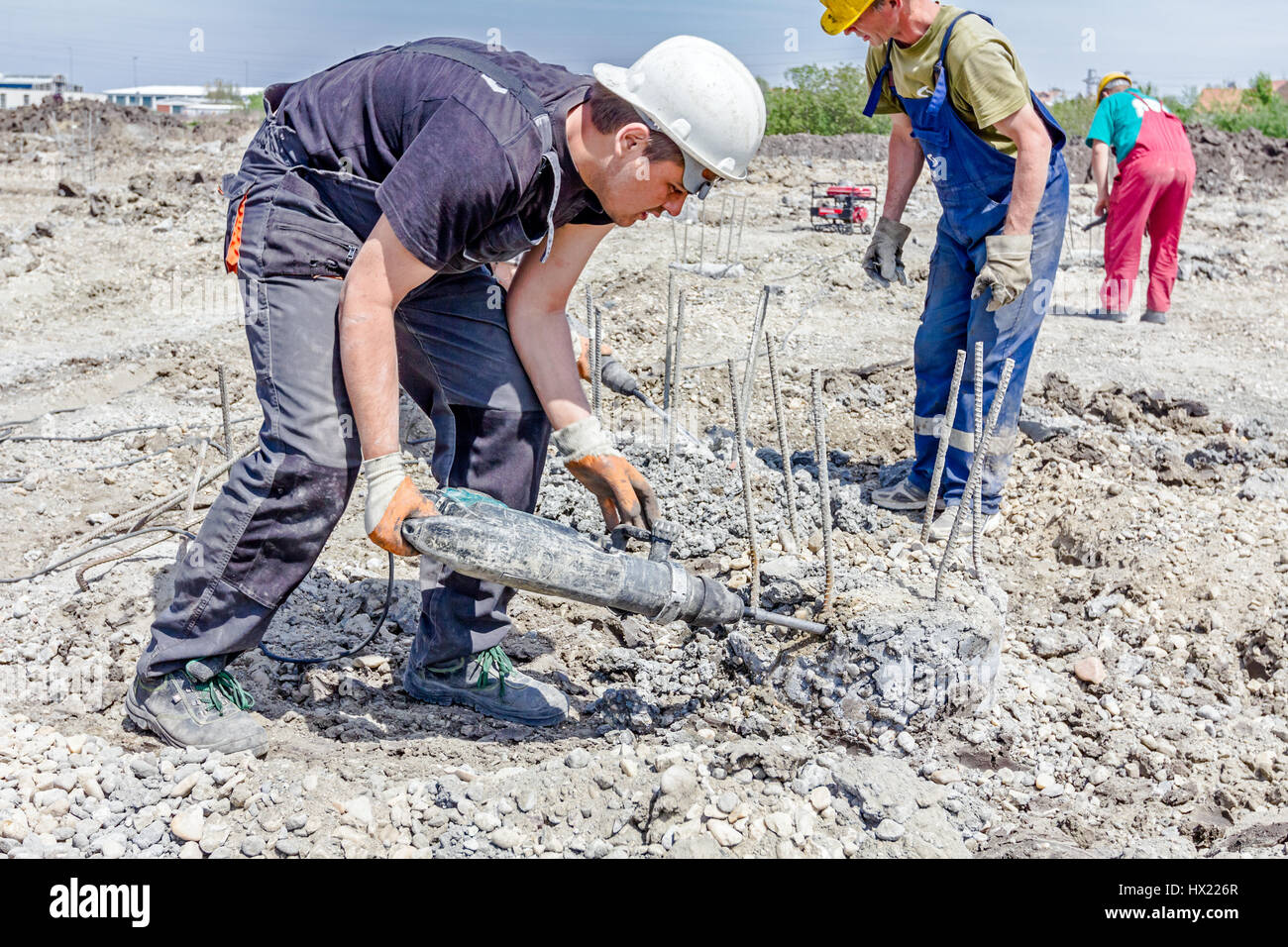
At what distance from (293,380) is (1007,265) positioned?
7.37 feet

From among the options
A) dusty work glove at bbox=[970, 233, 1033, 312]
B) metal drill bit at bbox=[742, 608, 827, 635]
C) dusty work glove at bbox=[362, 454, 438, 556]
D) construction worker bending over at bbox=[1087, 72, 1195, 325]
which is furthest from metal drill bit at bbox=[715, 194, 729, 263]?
dusty work glove at bbox=[362, 454, 438, 556]

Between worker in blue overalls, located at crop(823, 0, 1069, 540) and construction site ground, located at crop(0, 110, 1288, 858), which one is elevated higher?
worker in blue overalls, located at crop(823, 0, 1069, 540)

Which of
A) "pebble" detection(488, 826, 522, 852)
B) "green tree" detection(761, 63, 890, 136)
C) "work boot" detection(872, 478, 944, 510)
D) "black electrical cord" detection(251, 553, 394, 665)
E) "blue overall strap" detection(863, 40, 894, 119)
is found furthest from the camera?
"green tree" detection(761, 63, 890, 136)

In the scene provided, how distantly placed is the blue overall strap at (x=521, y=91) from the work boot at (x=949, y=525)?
1.86m

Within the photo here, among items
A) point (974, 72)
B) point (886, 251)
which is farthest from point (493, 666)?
point (886, 251)

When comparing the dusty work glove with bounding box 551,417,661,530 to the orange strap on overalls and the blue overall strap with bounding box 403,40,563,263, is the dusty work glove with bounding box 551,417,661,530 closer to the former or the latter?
the blue overall strap with bounding box 403,40,563,263

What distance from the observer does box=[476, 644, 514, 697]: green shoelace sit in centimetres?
271

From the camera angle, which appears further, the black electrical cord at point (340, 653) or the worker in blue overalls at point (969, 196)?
the worker in blue overalls at point (969, 196)

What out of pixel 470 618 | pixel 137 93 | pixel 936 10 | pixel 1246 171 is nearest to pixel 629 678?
pixel 470 618

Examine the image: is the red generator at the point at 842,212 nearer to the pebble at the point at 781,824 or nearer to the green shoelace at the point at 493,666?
the green shoelace at the point at 493,666

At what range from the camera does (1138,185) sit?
7.16 metres

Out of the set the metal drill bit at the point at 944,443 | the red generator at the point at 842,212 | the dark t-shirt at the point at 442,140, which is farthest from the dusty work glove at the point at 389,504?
the red generator at the point at 842,212

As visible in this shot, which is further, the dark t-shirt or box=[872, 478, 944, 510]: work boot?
box=[872, 478, 944, 510]: work boot

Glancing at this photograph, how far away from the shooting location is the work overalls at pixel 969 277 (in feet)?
11.1
